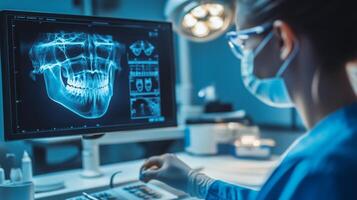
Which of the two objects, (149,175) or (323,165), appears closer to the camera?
(323,165)

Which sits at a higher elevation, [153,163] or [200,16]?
[200,16]

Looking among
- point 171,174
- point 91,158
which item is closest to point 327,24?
point 171,174

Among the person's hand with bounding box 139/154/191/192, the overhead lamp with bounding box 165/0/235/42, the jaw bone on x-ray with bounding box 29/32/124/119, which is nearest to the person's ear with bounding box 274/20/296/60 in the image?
the person's hand with bounding box 139/154/191/192

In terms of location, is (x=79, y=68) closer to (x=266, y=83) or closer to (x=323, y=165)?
(x=266, y=83)

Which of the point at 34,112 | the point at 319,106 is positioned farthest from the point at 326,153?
the point at 34,112

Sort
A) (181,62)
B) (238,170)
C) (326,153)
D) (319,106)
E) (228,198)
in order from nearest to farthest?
(326,153), (319,106), (228,198), (238,170), (181,62)

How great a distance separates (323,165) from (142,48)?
2.38 feet

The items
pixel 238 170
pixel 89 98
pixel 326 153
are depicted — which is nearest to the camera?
pixel 326 153

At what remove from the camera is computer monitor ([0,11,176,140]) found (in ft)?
3.57

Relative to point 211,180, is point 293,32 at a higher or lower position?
higher

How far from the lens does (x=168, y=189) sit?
123cm

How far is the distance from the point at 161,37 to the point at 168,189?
1.49 ft

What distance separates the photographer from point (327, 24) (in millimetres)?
757

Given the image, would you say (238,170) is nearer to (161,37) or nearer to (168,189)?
(168,189)
